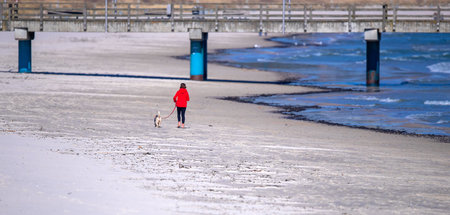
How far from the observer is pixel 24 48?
36.7 m

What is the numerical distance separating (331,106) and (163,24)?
1346cm

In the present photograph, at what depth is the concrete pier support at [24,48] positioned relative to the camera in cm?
3625

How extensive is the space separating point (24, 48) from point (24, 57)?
561 millimetres

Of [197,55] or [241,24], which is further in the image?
[241,24]

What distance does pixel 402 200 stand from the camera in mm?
10445

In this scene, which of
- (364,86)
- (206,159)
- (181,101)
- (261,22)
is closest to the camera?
(206,159)

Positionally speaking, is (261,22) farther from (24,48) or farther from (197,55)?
(24,48)

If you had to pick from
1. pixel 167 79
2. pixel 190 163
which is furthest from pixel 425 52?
pixel 190 163

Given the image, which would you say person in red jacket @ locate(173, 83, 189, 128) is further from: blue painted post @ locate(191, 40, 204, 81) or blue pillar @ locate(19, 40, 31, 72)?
blue pillar @ locate(19, 40, 31, 72)

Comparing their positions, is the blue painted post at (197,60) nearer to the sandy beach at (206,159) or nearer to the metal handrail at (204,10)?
the metal handrail at (204,10)

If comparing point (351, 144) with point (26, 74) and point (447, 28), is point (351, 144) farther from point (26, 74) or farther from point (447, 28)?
point (26, 74)

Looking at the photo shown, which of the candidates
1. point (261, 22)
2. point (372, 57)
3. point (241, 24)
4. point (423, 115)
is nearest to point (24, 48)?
point (241, 24)

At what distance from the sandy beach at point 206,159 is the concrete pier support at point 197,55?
25.4 ft

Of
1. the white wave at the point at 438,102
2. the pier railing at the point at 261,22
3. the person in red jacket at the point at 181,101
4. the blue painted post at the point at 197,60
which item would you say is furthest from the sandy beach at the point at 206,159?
the pier railing at the point at 261,22
